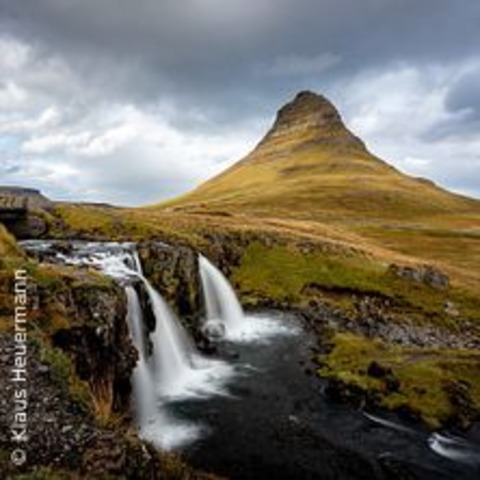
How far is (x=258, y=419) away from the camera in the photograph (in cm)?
3178

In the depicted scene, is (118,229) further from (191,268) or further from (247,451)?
(247,451)

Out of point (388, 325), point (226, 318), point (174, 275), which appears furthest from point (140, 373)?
point (388, 325)

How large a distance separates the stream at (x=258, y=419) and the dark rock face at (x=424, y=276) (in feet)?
83.7

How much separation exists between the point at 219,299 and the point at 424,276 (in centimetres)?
2547

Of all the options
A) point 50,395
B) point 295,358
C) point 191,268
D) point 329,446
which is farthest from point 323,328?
point 50,395

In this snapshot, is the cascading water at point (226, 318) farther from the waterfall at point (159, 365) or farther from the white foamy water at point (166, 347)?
the waterfall at point (159, 365)

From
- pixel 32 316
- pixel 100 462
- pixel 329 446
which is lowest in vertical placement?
pixel 329 446

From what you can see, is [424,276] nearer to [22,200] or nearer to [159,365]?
[159,365]

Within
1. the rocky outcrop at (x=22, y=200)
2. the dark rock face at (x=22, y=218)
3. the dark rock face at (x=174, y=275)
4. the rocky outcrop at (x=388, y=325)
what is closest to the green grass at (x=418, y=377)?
the rocky outcrop at (x=388, y=325)

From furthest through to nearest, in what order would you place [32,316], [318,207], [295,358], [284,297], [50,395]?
1. [318,207]
2. [284,297]
3. [295,358]
4. [32,316]
5. [50,395]

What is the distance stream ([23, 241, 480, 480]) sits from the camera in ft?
89.5

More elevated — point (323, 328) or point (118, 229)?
point (118, 229)

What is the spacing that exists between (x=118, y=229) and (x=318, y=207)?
5123 inches

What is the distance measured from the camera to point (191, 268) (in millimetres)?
54406
